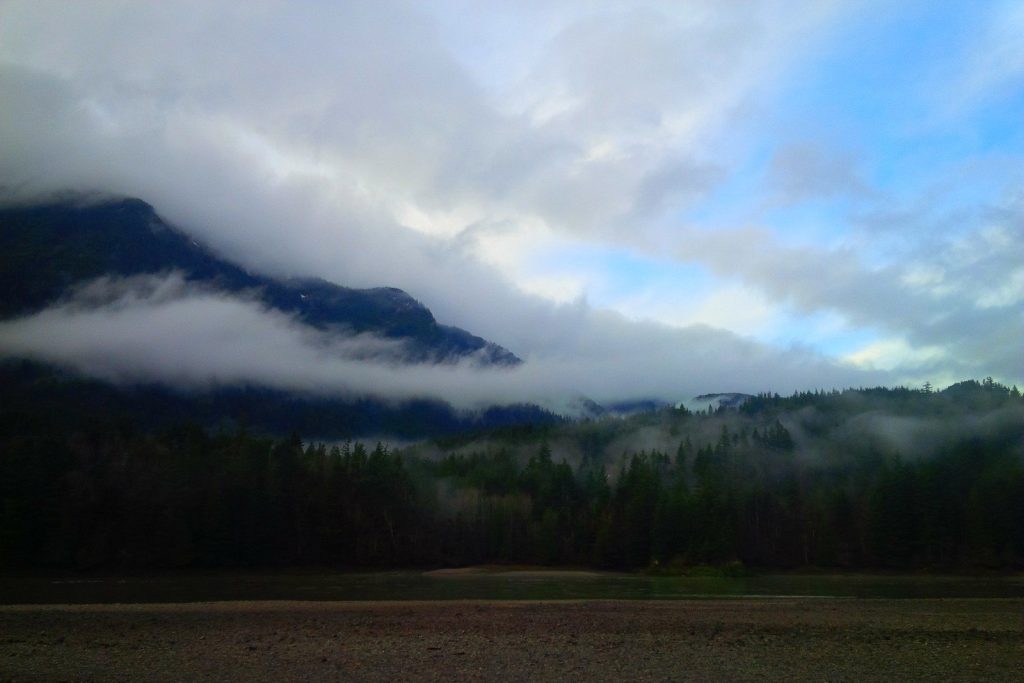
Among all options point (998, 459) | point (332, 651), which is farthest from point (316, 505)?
point (998, 459)

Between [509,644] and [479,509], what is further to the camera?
[479,509]

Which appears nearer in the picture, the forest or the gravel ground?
the gravel ground

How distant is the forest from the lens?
96.4m

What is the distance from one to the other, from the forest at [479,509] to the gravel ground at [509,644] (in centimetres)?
5504

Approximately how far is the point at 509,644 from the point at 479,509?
4328 inches

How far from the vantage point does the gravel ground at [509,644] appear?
72.4ft

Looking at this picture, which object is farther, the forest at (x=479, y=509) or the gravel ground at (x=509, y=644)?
the forest at (x=479, y=509)

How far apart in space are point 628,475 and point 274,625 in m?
98.7

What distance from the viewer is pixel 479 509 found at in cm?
13600

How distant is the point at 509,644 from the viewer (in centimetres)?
2794

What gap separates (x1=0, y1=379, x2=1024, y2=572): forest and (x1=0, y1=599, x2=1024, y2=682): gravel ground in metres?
55.0

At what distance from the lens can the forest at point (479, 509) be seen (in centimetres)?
9644

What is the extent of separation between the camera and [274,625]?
35156 mm

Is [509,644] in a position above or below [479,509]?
below
